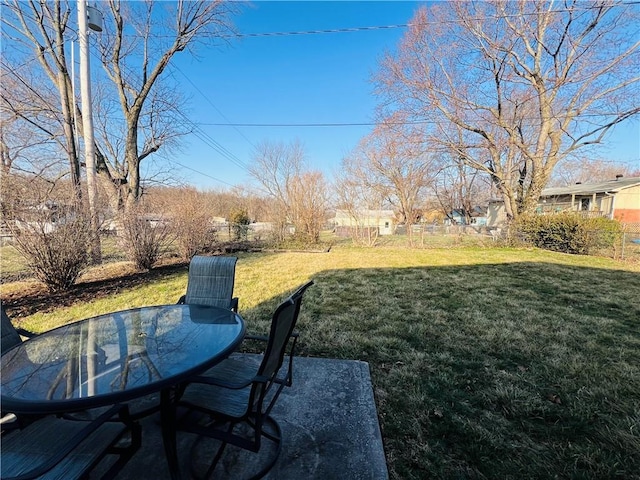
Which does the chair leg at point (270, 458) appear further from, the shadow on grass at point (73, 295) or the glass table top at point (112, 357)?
the shadow on grass at point (73, 295)

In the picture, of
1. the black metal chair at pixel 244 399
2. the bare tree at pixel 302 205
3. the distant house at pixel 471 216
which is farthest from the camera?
the distant house at pixel 471 216

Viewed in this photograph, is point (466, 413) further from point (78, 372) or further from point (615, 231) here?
point (615, 231)

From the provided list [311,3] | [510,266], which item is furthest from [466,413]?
[311,3]

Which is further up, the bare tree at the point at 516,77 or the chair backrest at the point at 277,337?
the bare tree at the point at 516,77

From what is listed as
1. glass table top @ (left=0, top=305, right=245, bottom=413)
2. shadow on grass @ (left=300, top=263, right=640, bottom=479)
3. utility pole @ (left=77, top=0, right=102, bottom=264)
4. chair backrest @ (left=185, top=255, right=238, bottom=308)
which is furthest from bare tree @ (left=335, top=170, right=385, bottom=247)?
glass table top @ (left=0, top=305, right=245, bottom=413)

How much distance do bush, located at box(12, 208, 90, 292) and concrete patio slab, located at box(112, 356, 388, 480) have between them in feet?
14.4

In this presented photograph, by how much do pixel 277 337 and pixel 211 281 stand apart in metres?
1.80

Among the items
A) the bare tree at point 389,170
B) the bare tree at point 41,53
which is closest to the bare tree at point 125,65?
the bare tree at point 41,53

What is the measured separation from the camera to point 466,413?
1.97 m

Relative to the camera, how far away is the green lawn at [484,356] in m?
1.64

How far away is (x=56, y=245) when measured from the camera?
4688mm

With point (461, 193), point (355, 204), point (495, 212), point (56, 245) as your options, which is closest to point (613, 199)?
point (495, 212)

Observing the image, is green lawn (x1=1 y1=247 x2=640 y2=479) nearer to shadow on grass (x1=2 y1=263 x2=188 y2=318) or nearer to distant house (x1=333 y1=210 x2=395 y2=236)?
shadow on grass (x1=2 y1=263 x2=188 y2=318)

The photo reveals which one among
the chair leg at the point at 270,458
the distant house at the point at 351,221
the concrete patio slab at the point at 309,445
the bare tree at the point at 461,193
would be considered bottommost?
the concrete patio slab at the point at 309,445
